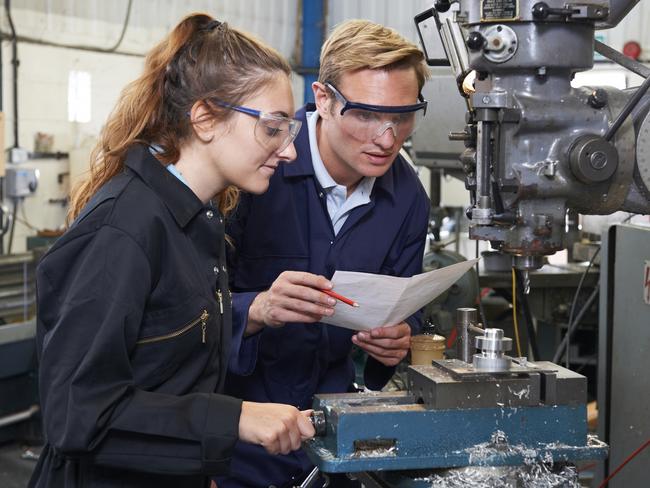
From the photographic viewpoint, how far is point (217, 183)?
42.1 inches

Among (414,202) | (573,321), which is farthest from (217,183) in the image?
(573,321)

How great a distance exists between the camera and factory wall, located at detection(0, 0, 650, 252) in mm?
3867

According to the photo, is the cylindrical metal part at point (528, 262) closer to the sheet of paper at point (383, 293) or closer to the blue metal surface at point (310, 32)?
the sheet of paper at point (383, 293)

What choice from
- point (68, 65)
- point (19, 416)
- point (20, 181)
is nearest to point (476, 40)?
point (19, 416)

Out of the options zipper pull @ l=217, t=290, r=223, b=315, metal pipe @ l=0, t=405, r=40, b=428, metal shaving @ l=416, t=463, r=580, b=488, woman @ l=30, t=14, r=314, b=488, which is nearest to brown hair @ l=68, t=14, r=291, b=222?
woman @ l=30, t=14, r=314, b=488

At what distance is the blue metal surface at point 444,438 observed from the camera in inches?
41.0

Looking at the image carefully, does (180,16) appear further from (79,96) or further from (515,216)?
(515,216)

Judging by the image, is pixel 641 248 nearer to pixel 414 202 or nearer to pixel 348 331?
pixel 414 202

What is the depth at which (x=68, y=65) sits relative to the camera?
4070mm

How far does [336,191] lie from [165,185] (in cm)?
51

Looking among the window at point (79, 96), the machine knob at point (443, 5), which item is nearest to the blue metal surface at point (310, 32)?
the window at point (79, 96)

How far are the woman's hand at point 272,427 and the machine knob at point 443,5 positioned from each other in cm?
64

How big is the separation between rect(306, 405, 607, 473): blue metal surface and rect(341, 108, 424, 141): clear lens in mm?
477

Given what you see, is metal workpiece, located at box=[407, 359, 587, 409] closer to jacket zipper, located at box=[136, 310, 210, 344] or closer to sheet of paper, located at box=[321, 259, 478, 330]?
sheet of paper, located at box=[321, 259, 478, 330]
